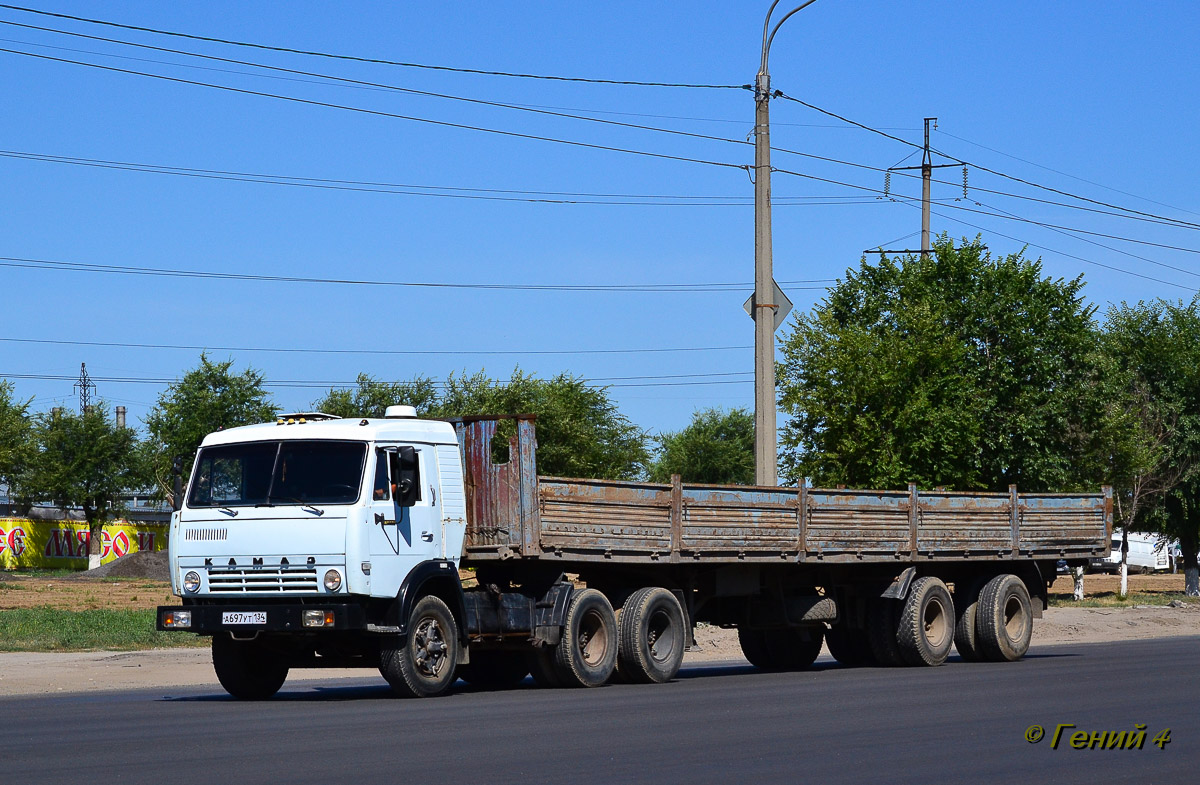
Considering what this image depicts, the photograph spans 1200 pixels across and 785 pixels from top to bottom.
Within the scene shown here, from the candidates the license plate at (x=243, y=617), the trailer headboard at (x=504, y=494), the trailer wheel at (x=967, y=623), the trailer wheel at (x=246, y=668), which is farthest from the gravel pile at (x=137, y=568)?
the license plate at (x=243, y=617)

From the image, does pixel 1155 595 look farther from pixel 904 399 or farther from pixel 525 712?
pixel 525 712

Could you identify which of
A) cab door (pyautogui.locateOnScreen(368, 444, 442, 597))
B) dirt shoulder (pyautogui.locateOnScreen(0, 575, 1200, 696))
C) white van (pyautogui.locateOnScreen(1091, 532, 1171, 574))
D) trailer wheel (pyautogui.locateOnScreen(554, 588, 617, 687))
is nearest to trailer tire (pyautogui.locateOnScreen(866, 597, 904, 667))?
dirt shoulder (pyautogui.locateOnScreen(0, 575, 1200, 696))

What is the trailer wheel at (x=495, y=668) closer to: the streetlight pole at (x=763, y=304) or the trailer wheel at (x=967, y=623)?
the streetlight pole at (x=763, y=304)

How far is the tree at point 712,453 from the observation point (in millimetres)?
104438

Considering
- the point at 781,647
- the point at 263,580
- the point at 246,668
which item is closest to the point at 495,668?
the point at 246,668

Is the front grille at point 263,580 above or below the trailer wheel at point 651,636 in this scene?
above

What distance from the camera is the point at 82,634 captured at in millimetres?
25562

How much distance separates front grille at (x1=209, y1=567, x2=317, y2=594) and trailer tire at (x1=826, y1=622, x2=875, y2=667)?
31.1 feet

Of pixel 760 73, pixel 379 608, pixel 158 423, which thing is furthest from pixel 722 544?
pixel 158 423

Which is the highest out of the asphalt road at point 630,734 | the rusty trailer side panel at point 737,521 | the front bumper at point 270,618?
the rusty trailer side panel at point 737,521

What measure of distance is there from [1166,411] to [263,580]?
43.6 meters

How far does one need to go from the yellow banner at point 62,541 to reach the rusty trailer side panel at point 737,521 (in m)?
60.8

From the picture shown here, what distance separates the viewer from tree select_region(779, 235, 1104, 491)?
36.6 meters

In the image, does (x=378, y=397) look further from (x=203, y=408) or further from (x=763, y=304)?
(x=763, y=304)
